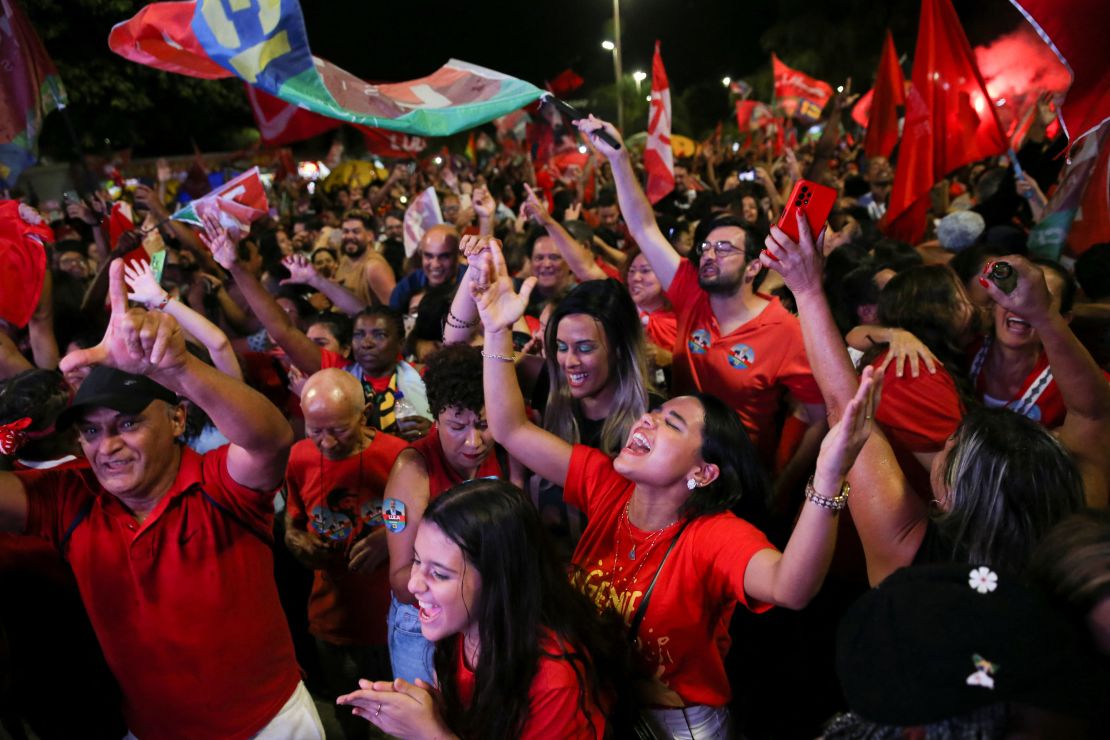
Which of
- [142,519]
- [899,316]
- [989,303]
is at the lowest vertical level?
[989,303]

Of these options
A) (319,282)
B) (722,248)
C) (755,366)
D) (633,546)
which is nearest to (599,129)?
(722,248)

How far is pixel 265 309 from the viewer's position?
4.50 m

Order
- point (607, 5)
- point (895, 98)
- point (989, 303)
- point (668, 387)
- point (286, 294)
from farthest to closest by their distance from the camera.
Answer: point (607, 5) < point (895, 98) < point (286, 294) < point (668, 387) < point (989, 303)

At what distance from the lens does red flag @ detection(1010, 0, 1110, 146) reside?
341cm

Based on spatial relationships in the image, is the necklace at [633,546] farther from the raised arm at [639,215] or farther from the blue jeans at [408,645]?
the raised arm at [639,215]

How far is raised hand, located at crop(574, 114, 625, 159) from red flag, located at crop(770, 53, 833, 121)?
489 inches

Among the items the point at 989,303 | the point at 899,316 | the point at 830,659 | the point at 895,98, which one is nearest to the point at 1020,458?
the point at 899,316

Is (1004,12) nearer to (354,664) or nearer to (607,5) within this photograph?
(607,5)

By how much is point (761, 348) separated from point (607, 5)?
2045 inches

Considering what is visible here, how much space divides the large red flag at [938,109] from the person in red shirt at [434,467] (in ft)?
15.0

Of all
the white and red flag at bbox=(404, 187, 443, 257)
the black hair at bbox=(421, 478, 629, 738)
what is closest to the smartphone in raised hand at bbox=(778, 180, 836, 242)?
the black hair at bbox=(421, 478, 629, 738)

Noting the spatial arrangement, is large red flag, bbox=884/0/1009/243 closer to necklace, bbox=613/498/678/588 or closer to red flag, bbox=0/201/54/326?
necklace, bbox=613/498/678/588

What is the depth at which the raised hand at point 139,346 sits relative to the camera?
2.08m

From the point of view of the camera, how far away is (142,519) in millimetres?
2525
